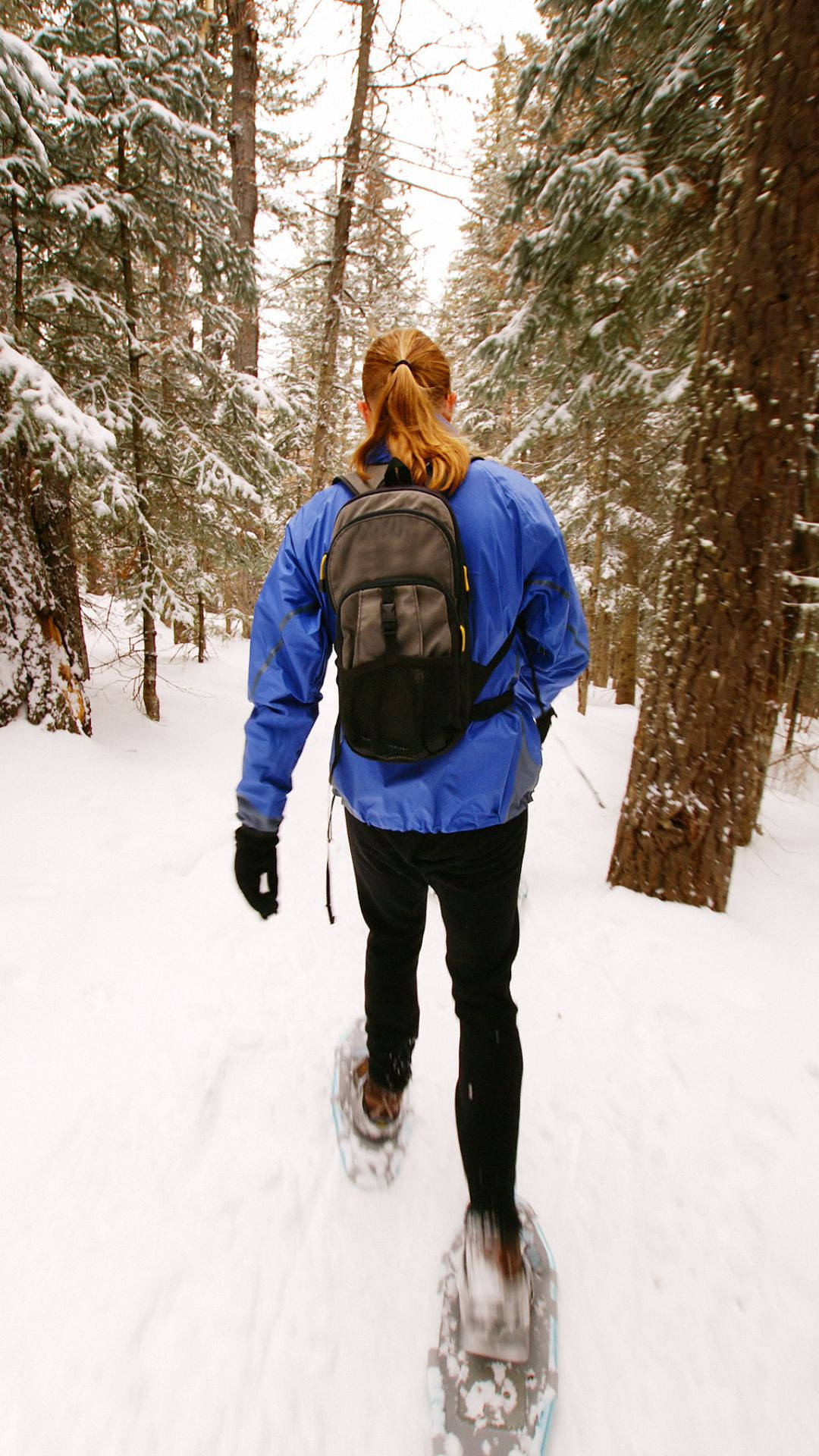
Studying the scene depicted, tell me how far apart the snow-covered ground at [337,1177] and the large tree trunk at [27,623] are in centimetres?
207

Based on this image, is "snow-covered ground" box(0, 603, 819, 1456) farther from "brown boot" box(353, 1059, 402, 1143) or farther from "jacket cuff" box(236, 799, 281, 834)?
"jacket cuff" box(236, 799, 281, 834)

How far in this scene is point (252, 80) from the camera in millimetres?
8281

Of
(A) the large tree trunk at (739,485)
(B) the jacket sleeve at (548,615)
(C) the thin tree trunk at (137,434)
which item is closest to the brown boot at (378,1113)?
(B) the jacket sleeve at (548,615)

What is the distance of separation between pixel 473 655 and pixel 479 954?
857mm

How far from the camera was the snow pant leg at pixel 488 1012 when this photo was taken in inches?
64.7

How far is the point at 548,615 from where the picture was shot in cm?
166

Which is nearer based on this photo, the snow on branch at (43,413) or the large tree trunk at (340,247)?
the snow on branch at (43,413)

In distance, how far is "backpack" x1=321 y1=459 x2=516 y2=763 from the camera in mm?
1387

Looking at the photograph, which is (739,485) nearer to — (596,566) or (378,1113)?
(378,1113)

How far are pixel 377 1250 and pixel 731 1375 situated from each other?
1.04m

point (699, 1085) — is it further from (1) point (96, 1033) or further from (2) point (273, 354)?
(2) point (273, 354)

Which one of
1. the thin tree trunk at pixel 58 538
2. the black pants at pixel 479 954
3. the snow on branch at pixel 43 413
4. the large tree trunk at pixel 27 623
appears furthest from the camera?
the thin tree trunk at pixel 58 538

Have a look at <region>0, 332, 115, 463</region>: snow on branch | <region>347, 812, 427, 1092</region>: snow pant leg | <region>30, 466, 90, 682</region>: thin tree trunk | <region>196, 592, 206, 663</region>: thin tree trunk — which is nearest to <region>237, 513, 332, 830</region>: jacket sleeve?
<region>347, 812, 427, 1092</region>: snow pant leg

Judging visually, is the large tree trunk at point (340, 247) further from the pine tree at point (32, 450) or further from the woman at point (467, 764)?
the woman at point (467, 764)
